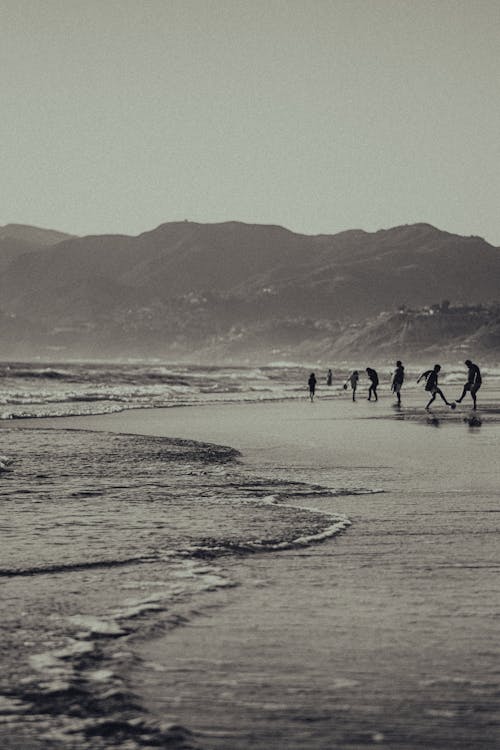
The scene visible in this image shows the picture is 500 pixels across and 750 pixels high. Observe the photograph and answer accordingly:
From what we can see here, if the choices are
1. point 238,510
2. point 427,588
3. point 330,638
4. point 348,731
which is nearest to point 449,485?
point 238,510

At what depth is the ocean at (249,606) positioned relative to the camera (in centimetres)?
454

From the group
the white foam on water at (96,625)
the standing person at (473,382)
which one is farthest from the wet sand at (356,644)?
the standing person at (473,382)

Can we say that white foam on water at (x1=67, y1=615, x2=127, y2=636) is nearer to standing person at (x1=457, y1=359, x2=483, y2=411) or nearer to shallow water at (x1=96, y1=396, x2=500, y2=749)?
shallow water at (x1=96, y1=396, x2=500, y2=749)

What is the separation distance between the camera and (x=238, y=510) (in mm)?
11039

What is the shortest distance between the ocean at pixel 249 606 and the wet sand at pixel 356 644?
16 mm

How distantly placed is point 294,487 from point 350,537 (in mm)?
3922

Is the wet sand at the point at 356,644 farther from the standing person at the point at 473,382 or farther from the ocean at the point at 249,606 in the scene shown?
the standing person at the point at 473,382

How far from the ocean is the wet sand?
0.6 inches

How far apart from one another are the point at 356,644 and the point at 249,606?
108 cm

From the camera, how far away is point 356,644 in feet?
18.7

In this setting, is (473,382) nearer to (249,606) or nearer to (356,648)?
(249,606)

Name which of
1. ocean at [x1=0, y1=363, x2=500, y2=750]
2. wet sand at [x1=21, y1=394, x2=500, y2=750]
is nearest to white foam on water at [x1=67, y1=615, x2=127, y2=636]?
ocean at [x1=0, y1=363, x2=500, y2=750]

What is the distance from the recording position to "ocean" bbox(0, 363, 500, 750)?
4.54 m

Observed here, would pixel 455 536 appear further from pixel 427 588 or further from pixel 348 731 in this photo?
pixel 348 731
